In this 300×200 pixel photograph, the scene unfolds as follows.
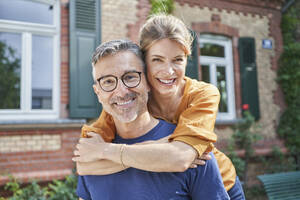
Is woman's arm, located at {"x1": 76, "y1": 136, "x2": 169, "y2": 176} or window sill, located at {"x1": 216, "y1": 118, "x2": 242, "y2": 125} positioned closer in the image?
woman's arm, located at {"x1": 76, "y1": 136, "x2": 169, "y2": 176}

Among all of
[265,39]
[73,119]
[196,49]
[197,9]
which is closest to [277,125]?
[265,39]

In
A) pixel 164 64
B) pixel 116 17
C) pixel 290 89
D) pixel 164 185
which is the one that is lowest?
pixel 164 185

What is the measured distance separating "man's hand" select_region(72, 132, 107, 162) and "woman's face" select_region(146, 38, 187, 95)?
466 millimetres

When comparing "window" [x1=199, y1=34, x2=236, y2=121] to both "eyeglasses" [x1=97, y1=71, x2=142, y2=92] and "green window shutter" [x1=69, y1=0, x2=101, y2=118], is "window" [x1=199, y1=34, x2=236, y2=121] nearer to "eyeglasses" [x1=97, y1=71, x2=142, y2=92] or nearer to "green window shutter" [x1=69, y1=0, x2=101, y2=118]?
"green window shutter" [x1=69, y1=0, x2=101, y2=118]

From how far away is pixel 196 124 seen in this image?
154cm

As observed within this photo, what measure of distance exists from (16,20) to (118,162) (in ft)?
14.5

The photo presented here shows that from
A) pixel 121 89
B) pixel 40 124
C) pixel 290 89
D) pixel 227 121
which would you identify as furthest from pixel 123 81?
pixel 290 89

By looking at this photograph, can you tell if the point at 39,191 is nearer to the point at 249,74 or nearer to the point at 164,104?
the point at 164,104

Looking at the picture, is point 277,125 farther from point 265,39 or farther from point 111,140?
point 111,140

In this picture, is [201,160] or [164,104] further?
[164,104]

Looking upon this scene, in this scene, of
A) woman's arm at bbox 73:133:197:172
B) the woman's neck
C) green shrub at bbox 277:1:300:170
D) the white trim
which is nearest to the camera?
woman's arm at bbox 73:133:197:172

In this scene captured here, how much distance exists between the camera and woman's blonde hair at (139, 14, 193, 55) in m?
1.69

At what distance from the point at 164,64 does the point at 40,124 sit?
3566 mm

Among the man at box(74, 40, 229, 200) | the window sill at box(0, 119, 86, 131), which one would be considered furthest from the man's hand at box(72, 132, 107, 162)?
the window sill at box(0, 119, 86, 131)
